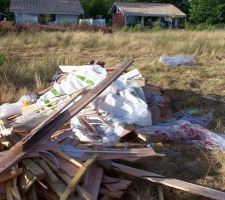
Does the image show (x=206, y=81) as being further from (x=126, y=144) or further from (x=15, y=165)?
(x=15, y=165)

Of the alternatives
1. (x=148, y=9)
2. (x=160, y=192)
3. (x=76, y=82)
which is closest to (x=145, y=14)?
(x=148, y=9)

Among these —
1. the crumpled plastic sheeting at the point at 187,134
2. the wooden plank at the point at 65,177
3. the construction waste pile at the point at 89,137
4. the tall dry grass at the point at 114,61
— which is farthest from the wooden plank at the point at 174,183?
the tall dry grass at the point at 114,61

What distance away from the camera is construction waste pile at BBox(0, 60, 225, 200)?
4008mm

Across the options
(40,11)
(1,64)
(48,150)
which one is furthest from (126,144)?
(40,11)

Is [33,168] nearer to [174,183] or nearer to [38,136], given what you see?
[38,136]

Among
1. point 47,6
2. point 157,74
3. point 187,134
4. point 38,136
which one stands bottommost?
point 47,6

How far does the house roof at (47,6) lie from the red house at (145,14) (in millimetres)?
5349

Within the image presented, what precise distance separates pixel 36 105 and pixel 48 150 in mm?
2120

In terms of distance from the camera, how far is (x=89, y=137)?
545 centimetres

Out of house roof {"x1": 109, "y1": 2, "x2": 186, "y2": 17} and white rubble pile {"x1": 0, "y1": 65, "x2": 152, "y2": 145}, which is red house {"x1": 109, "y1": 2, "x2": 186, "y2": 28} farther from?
white rubble pile {"x1": 0, "y1": 65, "x2": 152, "y2": 145}

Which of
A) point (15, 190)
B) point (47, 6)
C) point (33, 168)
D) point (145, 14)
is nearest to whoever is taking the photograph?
point (15, 190)

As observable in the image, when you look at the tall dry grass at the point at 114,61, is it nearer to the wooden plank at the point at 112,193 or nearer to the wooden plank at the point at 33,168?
the wooden plank at the point at 112,193

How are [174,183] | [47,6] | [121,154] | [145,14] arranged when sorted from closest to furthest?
[174,183] < [121,154] < [47,6] < [145,14]

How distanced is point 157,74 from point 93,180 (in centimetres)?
604
